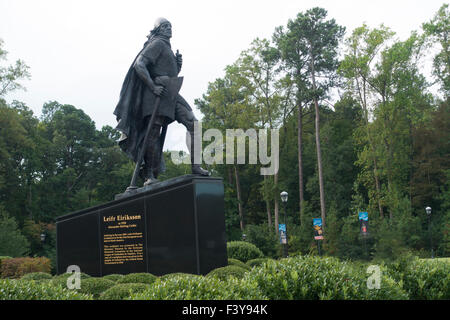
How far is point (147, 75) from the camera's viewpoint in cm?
1114

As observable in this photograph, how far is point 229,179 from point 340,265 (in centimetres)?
4487

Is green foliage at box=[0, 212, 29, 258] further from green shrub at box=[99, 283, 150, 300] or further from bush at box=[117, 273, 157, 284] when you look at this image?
green shrub at box=[99, 283, 150, 300]

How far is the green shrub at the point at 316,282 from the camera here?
5141 mm

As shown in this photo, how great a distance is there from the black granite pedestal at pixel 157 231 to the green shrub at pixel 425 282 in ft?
12.5

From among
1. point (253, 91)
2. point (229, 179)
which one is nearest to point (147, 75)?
point (253, 91)

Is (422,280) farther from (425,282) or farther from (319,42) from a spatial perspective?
(319,42)

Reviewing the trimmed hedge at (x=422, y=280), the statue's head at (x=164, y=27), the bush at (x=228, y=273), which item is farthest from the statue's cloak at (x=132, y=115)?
the trimmed hedge at (x=422, y=280)


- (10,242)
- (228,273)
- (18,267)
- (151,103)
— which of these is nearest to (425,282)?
(228,273)

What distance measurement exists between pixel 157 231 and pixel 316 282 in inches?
212

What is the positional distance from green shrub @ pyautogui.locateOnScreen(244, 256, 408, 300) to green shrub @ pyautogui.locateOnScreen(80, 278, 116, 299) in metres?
3.74

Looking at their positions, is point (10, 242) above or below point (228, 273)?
below

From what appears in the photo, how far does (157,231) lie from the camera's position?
33.0 feet

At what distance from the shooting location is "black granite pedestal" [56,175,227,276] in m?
9.31

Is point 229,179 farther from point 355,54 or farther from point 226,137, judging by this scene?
point 355,54
